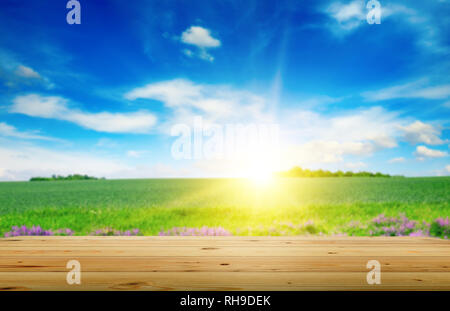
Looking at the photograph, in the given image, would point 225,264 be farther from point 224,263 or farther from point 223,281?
point 223,281

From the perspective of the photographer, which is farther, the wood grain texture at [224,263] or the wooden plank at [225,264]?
the wooden plank at [225,264]

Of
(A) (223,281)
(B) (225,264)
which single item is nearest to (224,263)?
(B) (225,264)

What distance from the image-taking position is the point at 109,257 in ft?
10.2

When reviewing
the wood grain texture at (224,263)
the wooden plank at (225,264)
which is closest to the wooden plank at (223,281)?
the wood grain texture at (224,263)

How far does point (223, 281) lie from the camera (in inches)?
92.2

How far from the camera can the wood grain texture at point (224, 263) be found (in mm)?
2303

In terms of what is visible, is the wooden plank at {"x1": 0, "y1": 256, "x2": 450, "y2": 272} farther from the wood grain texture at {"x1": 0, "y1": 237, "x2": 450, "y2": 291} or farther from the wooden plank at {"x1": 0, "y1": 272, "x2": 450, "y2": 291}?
the wooden plank at {"x1": 0, "y1": 272, "x2": 450, "y2": 291}

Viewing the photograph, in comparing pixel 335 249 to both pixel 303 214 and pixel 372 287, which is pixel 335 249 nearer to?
pixel 372 287

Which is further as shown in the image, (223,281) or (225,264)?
(225,264)

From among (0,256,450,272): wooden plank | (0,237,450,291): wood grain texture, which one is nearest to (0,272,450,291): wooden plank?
(0,237,450,291): wood grain texture

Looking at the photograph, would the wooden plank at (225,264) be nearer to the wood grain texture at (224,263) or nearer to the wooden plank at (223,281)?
the wood grain texture at (224,263)

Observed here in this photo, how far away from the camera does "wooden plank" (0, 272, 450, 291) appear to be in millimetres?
2229

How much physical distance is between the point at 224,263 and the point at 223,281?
506 mm
